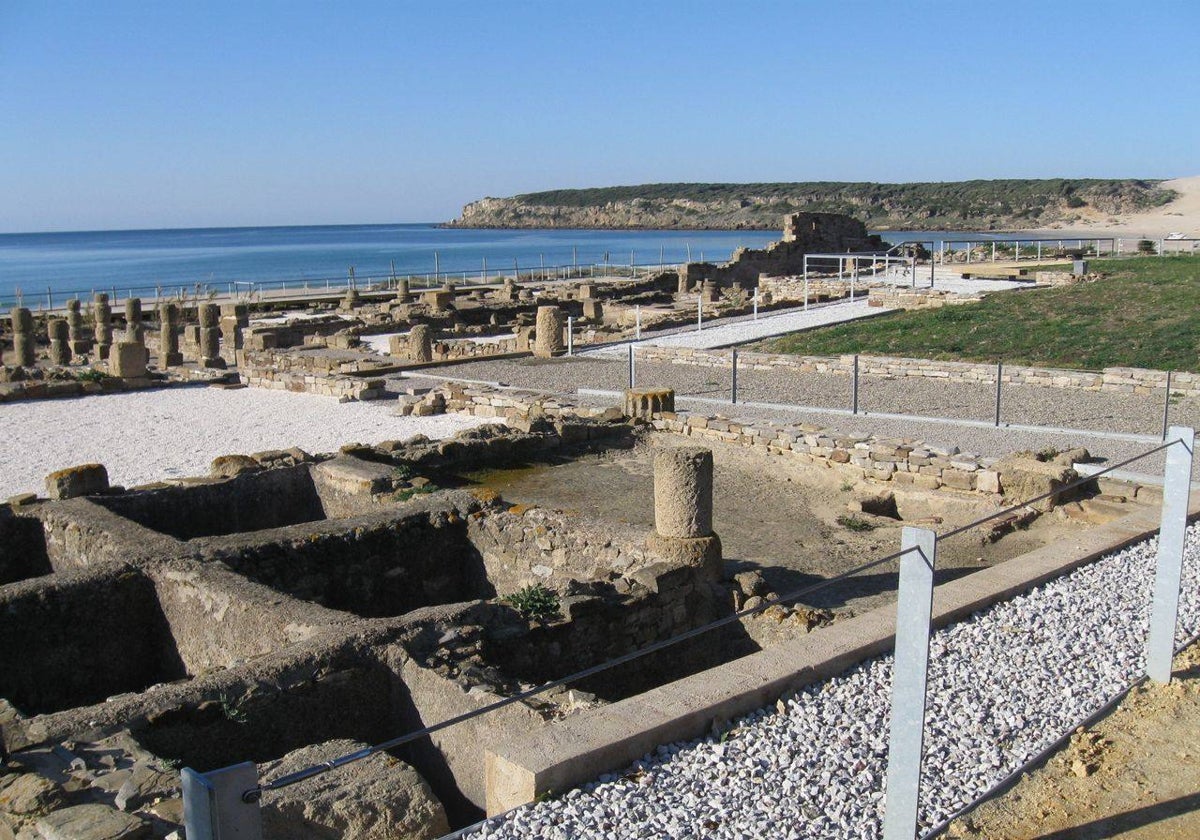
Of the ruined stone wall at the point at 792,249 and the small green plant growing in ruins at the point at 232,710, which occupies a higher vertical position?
the ruined stone wall at the point at 792,249

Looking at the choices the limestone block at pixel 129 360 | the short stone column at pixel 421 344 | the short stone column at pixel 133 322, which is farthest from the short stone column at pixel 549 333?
the short stone column at pixel 133 322

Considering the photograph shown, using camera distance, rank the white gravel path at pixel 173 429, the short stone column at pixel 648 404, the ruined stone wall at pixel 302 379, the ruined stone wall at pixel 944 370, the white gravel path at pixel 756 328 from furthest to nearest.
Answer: the white gravel path at pixel 756 328 → the ruined stone wall at pixel 302 379 → the ruined stone wall at pixel 944 370 → the short stone column at pixel 648 404 → the white gravel path at pixel 173 429

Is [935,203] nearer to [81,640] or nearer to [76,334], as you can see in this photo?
[76,334]

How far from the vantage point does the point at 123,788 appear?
16.0 feet

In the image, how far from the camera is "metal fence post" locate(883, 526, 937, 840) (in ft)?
14.3

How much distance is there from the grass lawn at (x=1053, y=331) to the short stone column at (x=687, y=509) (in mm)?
12546

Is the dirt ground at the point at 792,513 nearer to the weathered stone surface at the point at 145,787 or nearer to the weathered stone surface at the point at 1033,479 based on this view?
the weathered stone surface at the point at 1033,479

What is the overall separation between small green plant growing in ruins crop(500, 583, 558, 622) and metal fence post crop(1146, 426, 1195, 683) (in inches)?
152

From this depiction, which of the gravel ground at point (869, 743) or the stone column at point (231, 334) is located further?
the stone column at point (231, 334)

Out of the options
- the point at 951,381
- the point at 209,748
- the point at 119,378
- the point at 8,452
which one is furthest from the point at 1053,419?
the point at 119,378

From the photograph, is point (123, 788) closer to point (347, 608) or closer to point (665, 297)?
point (347, 608)

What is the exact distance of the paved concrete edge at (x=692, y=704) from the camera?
15.8 ft

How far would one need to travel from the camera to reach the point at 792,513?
1230 cm

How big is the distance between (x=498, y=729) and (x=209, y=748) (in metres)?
1.59
